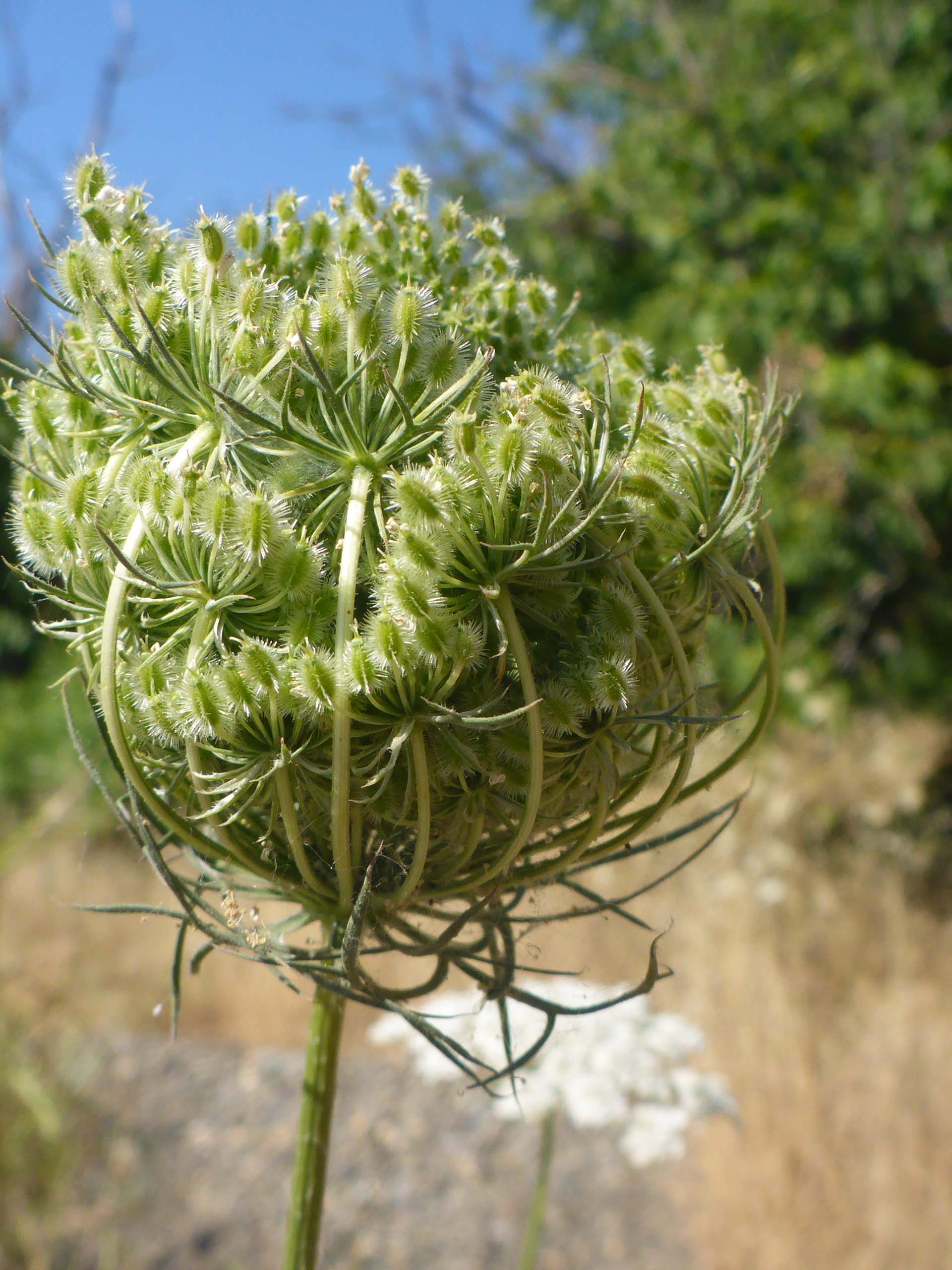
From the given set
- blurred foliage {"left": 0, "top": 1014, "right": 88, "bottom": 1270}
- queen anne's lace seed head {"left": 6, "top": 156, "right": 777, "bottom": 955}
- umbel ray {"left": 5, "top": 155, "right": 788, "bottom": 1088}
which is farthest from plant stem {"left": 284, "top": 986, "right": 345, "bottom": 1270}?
blurred foliage {"left": 0, "top": 1014, "right": 88, "bottom": 1270}

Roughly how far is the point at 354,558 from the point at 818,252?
651 centimetres

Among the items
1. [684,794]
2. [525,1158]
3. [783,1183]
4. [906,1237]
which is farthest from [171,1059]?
[684,794]

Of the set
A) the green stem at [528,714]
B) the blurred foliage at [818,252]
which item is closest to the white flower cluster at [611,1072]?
the green stem at [528,714]

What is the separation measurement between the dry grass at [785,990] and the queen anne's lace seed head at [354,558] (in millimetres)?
3079

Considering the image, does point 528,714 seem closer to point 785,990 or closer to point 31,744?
point 785,990

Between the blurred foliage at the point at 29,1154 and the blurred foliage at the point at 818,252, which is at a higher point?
the blurred foliage at the point at 818,252

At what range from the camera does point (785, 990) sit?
6113 mm

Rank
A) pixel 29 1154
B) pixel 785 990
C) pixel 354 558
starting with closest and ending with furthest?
pixel 354 558 → pixel 29 1154 → pixel 785 990

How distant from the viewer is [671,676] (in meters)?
1.24

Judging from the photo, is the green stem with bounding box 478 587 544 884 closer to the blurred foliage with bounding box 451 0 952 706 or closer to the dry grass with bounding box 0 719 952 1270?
the dry grass with bounding box 0 719 952 1270

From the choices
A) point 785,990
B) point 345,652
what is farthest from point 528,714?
point 785,990

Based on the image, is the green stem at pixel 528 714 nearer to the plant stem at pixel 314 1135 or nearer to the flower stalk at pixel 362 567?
the flower stalk at pixel 362 567

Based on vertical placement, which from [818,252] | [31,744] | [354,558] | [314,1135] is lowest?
[314,1135]

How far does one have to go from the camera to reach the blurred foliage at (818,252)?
A: 20.6 ft
